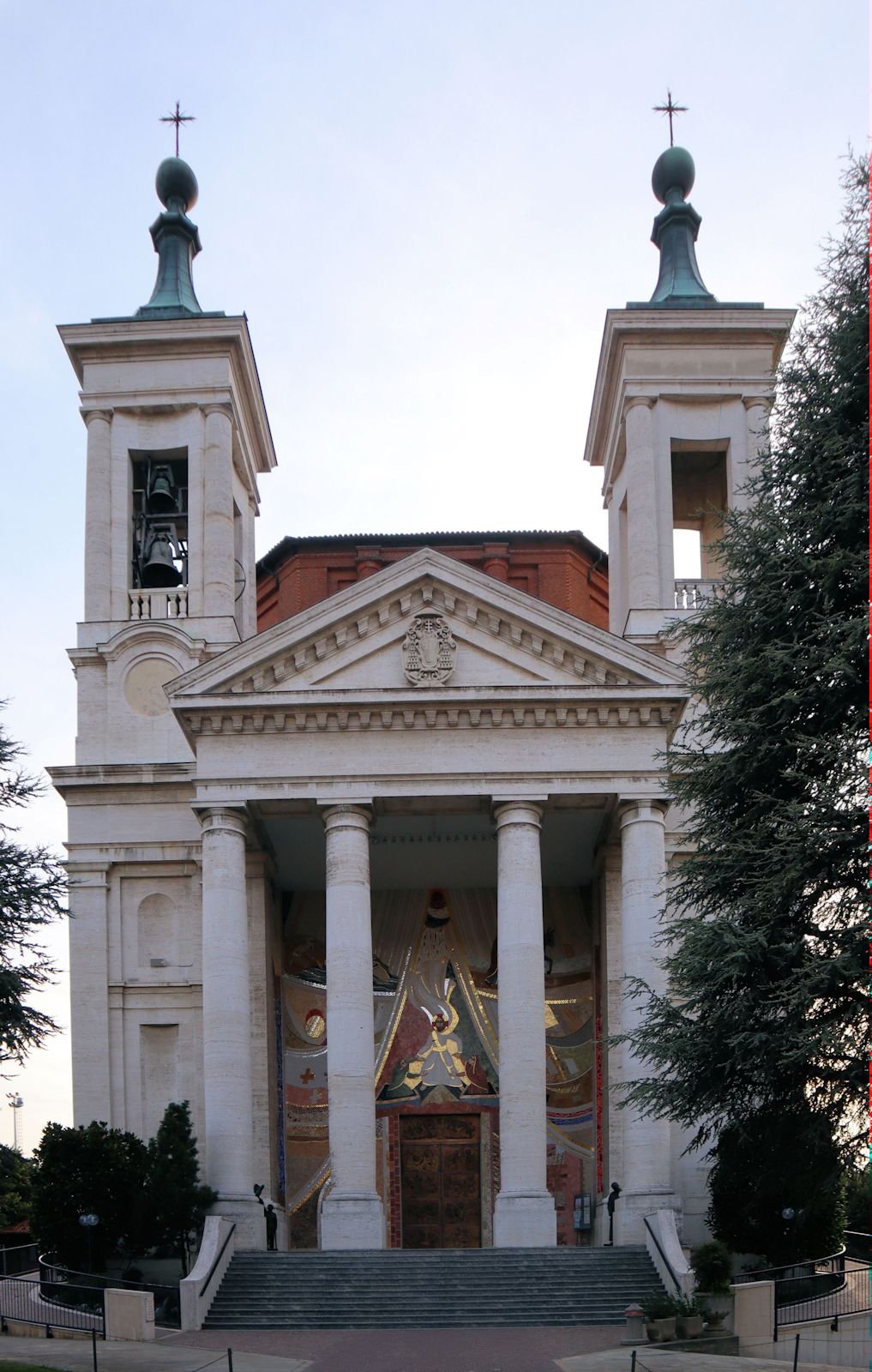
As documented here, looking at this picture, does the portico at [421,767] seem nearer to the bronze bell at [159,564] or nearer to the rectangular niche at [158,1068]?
the rectangular niche at [158,1068]

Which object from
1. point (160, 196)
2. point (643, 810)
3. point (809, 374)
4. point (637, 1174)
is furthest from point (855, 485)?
point (160, 196)

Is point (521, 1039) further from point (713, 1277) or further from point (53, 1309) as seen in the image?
point (53, 1309)

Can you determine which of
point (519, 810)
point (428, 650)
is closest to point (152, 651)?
point (428, 650)

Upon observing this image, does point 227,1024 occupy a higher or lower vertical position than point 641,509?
lower

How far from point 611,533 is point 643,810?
13292mm

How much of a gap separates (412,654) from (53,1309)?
586 inches

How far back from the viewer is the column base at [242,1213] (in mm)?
34781

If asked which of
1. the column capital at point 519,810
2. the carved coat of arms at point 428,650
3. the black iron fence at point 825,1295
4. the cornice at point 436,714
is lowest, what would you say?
the black iron fence at point 825,1295

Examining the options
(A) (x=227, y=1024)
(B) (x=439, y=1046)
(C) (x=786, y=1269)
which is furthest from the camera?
(B) (x=439, y=1046)

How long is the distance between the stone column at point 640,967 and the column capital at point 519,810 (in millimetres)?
1881

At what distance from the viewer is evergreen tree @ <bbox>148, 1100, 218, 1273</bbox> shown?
1313 inches

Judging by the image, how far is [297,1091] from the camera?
4322cm

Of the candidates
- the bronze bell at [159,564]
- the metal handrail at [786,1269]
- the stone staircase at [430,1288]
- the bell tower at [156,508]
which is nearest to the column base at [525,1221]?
the stone staircase at [430,1288]

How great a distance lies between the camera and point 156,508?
45.4 m
